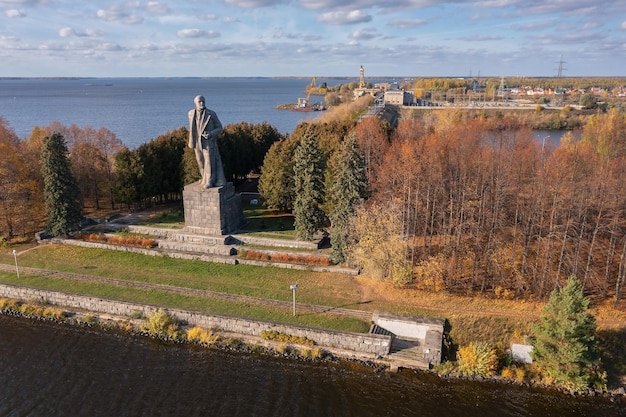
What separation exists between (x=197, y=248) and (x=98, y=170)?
593 inches

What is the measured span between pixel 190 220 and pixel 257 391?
1703 centimetres

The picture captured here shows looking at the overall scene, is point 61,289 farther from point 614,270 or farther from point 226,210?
point 614,270

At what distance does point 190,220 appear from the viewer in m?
33.7

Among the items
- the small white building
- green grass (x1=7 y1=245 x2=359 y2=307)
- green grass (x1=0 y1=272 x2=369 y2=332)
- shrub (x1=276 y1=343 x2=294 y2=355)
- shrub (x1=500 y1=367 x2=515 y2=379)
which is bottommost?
shrub (x1=500 y1=367 x2=515 y2=379)

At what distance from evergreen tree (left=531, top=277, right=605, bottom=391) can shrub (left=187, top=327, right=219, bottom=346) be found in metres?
15.3

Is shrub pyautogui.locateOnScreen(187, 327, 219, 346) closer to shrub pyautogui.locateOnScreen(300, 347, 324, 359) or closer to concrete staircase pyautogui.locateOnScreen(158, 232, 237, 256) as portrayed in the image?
shrub pyautogui.locateOnScreen(300, 347, 324, 359)

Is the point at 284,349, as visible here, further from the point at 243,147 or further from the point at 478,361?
the point at 243,147

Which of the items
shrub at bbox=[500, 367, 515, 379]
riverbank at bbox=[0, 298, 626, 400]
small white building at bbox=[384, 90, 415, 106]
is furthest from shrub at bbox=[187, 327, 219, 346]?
small white building at bbox=[384, 90, 415, 106]

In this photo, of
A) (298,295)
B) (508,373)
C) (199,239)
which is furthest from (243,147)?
(508,373)

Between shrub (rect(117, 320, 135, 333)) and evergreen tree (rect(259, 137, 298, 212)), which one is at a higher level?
evergreen tree (rect(259, 137, 298, 212))

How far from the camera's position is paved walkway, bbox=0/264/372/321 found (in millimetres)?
24109

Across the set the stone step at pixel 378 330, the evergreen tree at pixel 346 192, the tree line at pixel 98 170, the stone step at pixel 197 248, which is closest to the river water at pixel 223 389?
the stone step at pixel 378 330

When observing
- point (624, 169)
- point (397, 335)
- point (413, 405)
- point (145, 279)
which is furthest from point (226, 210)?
point (624, 169)

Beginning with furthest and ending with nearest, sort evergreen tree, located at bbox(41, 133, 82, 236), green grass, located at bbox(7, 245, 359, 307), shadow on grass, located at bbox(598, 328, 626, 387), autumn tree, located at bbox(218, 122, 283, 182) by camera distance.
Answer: autumn tree, located at bbox(218, 122, 283, 182) → evergreen tree, located at bbox(41, 133, 82, 236) → green grass, located at bbox(7, 245, 359, 307) → shadow on grass, located at bbox(598, 328, 626, 387)
